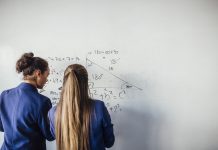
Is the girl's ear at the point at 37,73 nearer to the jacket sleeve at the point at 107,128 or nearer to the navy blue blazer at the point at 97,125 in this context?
the navy blue blazer at the point at 97,125

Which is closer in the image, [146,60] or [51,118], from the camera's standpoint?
[51,118]

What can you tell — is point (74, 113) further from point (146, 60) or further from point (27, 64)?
point (146, 60)

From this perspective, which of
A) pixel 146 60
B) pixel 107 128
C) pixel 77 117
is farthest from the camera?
pixel 146 60

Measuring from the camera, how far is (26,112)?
53.6 inches

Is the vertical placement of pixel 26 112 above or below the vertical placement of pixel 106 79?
below

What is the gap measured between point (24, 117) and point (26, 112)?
31 millimetres

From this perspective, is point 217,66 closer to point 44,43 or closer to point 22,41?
point 44,43

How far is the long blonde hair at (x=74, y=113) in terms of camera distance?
1.26 meters

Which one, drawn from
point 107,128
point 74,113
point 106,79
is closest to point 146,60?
point 106,79

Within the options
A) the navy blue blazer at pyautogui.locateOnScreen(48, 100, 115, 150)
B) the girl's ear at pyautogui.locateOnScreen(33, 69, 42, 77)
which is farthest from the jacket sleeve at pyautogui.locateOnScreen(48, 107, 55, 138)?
the girl's ear at pyautogui.locateOnScreen(33, 69, 42, 77)

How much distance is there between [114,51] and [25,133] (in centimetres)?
84

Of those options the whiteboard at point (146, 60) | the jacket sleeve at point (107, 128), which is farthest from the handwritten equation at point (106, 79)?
the jacket sleeve at point (107, 128)

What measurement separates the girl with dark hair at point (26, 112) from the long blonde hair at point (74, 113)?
0.16 metres

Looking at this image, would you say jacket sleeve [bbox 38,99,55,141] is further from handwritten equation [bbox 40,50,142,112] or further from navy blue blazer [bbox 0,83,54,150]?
handwritten equation [bbox 40,50,142,112]
